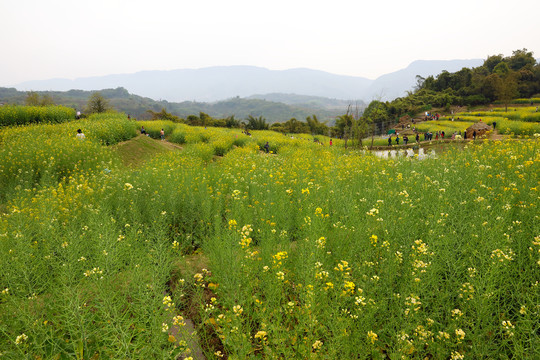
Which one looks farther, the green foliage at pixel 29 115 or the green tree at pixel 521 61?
the green tree at pixel 521 61

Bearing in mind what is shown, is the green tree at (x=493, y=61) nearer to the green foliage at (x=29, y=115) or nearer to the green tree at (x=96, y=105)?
the green tree at (x=96, y=105)

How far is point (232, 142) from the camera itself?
24609mm

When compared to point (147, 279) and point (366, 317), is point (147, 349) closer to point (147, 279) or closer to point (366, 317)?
point (147, 279)

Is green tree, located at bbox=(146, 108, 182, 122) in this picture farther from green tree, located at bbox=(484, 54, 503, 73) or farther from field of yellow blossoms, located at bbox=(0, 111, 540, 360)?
green tree, located at bbox=(484, 54, 503, 73)

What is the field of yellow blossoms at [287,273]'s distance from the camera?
8.97ft

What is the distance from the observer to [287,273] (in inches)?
153

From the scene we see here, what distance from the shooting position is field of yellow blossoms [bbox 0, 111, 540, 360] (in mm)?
2734

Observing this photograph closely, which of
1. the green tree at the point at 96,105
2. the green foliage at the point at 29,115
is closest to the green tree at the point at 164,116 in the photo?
the green tree at the point at 96,105

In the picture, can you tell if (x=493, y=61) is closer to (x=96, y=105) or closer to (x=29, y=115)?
(x=96, y=105)

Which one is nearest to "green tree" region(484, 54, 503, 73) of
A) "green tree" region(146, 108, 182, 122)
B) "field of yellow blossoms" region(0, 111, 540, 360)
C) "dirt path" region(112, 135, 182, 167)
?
"green tree" region(146, 108, 182, 122)

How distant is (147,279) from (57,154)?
11.5 meters

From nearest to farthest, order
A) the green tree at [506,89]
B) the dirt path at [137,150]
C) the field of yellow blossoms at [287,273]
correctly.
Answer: the field of yellow blossoms at [287,273] → the dirt path at [137,150] → the green tree at [506,89]

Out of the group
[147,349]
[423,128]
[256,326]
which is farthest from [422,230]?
[423,128]

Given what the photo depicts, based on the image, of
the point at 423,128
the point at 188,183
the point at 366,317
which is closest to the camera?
the point at 366,317
